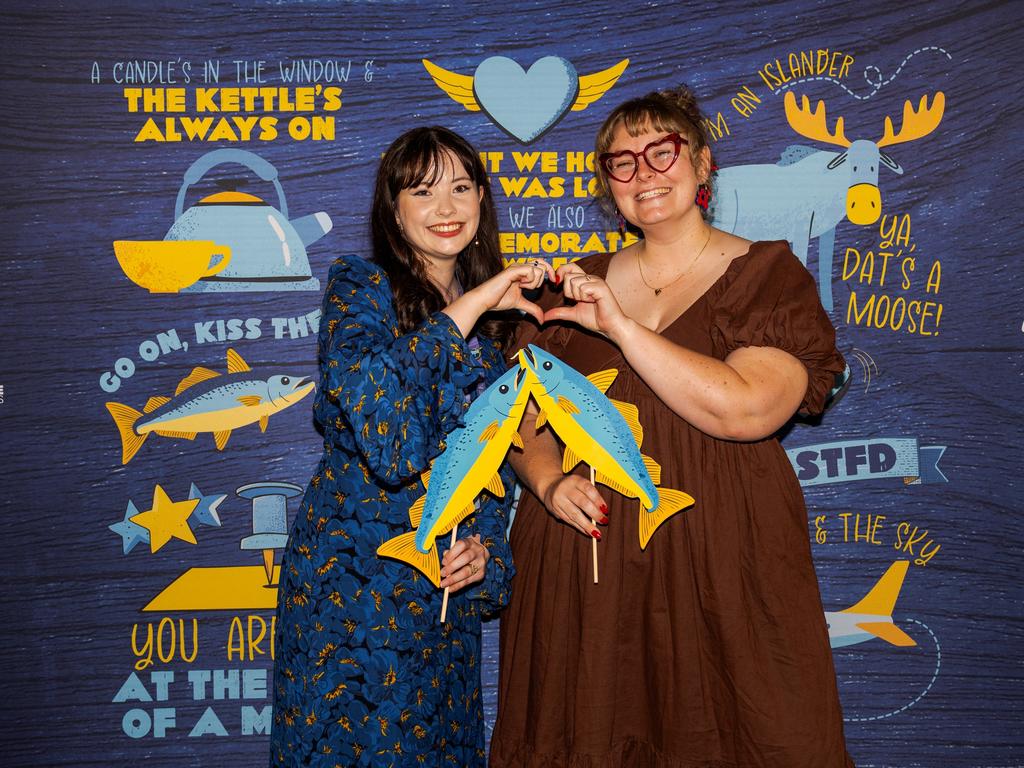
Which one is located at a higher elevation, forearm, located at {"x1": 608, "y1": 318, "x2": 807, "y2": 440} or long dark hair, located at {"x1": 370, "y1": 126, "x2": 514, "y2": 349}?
long dark hair, located at {"x1": 370, "y1": 126, "x2": 514, "y2": 349}

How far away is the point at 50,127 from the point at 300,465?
1.04 metres

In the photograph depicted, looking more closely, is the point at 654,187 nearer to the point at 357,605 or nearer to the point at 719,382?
the point at 719,382

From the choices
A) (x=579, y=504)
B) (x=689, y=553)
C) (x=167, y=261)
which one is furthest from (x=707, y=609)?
(x=167, y=261)

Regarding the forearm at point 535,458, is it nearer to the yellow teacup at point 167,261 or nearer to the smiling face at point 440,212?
the smiling face at point 440,212

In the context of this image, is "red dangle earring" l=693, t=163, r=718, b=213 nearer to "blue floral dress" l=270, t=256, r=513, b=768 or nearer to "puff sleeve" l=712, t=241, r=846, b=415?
"puff sleeve" l=712, t=241, r=846, b=415

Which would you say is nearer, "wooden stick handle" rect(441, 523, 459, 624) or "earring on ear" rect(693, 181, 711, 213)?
"wooden stick handle" rect(441, 523, 459, 624)

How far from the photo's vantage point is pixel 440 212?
1.61m

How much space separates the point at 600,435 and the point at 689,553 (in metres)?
0.27

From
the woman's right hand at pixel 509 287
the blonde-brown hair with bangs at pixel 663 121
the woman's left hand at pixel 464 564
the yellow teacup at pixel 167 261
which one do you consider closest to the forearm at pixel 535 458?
the woman's left hand at pixel 464 564

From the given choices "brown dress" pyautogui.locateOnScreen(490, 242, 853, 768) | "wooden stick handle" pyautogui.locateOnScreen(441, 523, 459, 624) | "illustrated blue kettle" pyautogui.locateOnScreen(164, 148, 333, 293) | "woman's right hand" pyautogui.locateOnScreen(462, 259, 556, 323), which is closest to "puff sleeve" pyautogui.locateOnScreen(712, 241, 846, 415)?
"brown dress" pyautogui.locateOnScreen(490, 242, 853, 768)

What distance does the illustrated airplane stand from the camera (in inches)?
87.2

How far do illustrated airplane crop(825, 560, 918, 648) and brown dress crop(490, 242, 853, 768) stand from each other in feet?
2.40

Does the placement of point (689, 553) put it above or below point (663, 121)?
below

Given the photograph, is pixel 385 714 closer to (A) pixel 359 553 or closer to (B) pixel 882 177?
(A) pixel 359 553
